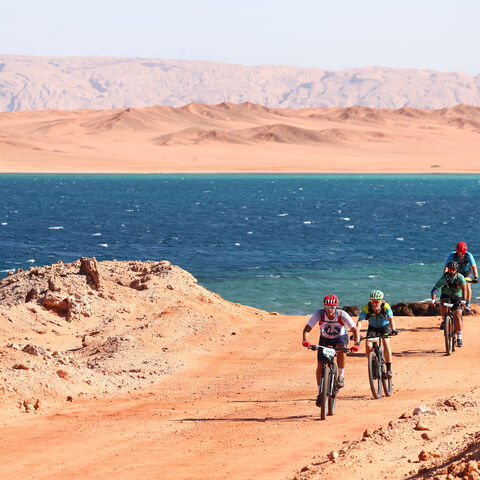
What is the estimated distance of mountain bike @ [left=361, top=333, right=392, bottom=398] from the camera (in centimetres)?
1402

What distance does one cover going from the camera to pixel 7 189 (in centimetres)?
11662

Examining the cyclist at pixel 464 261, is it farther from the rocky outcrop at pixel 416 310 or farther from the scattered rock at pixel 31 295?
the scattered rock at pixel 31 295

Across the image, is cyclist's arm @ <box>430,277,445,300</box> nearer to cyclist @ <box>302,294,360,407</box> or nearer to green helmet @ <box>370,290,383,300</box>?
green helmet @ <box>370,290,383,300</box>

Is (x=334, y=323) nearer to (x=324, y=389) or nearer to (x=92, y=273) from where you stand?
(x=324, y=389)

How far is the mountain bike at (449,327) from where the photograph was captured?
1806 centimetres

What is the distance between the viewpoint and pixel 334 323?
42.5 feet

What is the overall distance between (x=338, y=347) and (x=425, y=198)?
300 ft

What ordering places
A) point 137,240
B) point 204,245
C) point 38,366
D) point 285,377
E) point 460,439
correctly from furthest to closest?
point 137,240 → point 204,245 → point 285,377 → point 38,366 → point 460,439

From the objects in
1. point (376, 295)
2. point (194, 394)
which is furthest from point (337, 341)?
point (194, 394)

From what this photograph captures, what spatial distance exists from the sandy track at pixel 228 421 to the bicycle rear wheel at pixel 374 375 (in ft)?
1.02

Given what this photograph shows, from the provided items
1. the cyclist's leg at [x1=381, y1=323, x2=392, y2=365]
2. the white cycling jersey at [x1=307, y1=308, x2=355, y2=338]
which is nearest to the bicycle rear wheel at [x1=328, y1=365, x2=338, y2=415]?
the white cycling jersey at [x1=307, y1=308, x2=355, y2=338]

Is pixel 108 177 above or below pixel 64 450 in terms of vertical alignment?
above

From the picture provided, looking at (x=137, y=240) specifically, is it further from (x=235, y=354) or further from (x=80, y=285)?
(x=235, y=354)

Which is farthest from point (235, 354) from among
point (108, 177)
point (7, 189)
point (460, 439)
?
point (108, 177)
